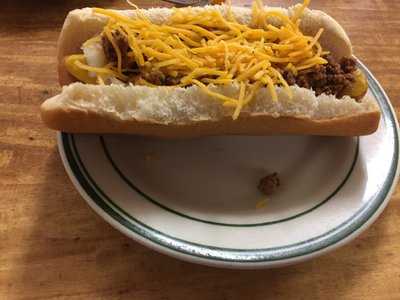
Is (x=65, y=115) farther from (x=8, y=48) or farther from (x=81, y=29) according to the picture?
(x=8, y=48)

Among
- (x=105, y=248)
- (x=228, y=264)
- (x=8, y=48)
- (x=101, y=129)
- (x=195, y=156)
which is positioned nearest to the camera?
(x=228, y=264)

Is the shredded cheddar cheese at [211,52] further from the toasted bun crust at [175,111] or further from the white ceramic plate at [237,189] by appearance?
the white ceramic plate at [237,189]

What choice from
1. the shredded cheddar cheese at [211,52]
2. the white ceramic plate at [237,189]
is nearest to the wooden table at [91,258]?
the white ceramic plate at [237,189]

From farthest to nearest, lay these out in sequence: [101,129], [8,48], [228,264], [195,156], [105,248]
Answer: [8,48], [195,156], [101,129], [105,248], [228,264]

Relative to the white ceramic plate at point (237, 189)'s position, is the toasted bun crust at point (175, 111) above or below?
above

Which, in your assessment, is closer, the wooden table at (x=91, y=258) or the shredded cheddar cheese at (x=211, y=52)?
the wooden table at (x=91, y=258)

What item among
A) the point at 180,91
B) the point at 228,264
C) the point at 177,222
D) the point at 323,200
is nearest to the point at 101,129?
the point at 180,91

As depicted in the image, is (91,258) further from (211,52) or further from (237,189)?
(211,52)
